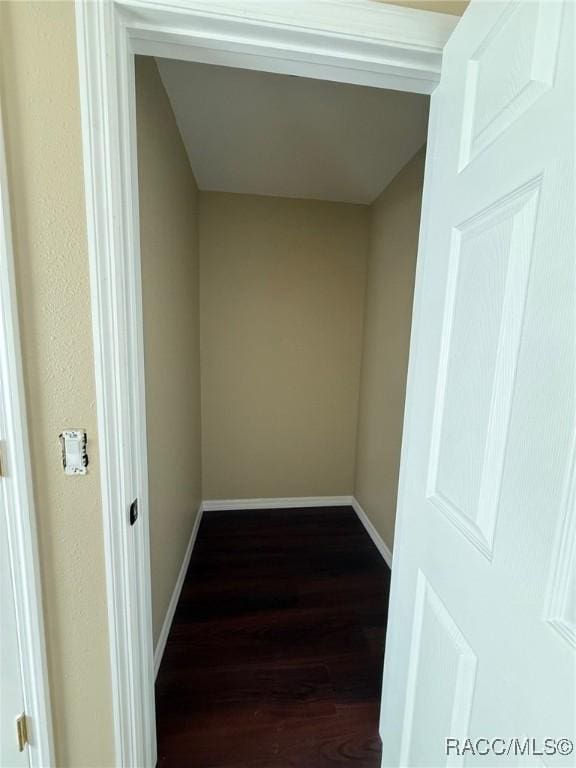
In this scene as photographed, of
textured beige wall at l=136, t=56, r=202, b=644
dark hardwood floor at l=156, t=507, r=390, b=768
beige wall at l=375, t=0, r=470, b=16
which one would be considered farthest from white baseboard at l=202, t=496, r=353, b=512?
beige wall at l=375, t=0, r=470, b=16

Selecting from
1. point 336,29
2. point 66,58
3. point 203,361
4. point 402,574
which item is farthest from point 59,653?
point 203,361

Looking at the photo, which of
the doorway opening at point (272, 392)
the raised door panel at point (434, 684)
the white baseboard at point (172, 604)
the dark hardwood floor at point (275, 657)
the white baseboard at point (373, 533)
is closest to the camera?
the raised door panel at point (434, 684)

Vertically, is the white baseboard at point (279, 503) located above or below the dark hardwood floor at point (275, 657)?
above

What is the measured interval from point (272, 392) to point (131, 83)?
2025mm

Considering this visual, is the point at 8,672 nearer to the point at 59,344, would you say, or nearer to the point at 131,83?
the point at 59,344

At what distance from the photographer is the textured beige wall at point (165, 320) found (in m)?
1.24

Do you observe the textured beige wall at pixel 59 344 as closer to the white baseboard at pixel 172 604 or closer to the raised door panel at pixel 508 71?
the white baseboard at pixel 172 604

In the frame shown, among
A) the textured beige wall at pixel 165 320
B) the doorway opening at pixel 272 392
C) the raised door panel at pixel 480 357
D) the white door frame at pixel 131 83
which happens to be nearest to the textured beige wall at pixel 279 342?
the doorway opening at pixel 272 392

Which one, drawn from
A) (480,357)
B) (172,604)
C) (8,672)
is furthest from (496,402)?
(172,604)

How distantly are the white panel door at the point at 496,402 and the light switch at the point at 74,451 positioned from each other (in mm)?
847

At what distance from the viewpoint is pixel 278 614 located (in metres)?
1.71

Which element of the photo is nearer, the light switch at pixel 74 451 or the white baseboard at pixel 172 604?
the light switch at pixel 74 451

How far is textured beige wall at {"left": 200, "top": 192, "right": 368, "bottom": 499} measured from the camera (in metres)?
2.44

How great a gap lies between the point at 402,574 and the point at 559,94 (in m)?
1.10
